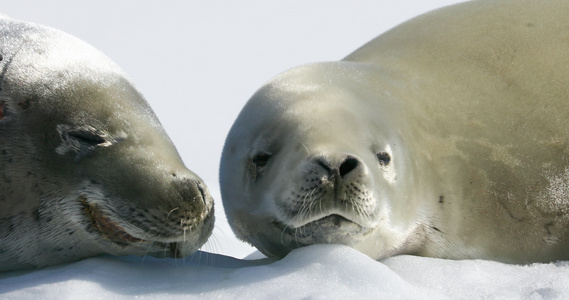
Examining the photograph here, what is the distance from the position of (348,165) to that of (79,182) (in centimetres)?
129

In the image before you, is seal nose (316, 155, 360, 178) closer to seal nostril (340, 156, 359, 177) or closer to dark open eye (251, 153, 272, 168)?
seal nostril (340, 156, 359, 177)

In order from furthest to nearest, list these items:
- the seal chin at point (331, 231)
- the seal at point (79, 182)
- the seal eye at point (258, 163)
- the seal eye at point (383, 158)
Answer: the seal eye at point (258, 163)
the seal eye at point (383, 158)
the seal chin at point (331, 231)
the seal at point (79, 182)

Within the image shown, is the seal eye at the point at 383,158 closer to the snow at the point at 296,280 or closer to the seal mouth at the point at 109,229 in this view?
the snow at the point at 296,280

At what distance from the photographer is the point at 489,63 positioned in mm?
4680

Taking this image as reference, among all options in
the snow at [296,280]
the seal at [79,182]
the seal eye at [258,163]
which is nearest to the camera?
the snow at [296,280]

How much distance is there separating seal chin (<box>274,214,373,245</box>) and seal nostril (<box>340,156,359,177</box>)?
220 millimetres

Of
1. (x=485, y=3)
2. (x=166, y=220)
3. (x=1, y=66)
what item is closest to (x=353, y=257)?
(x=166, y=220)

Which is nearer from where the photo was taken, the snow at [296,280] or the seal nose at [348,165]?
the snow at [296,280]

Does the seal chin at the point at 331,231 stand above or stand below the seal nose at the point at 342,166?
below

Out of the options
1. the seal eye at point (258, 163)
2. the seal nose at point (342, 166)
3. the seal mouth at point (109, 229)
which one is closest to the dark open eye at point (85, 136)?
the seal mouth at point (109, 229)

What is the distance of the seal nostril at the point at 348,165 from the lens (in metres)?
3.58

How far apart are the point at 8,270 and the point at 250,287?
51.6 inches

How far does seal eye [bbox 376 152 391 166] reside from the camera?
158 inches

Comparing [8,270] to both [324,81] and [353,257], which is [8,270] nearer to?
[353,257]
